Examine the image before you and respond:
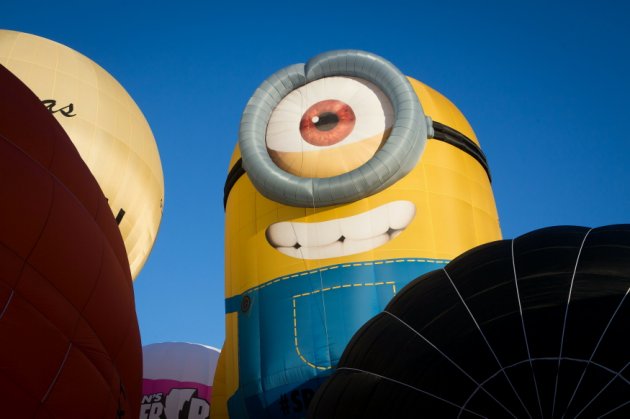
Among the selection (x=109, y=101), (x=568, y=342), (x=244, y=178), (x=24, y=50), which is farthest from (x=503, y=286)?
(x=24, y=50)

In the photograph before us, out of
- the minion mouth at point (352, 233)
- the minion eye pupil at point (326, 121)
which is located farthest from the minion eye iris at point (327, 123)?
the minion mouth at point (352, 233)

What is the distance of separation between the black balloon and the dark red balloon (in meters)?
1.78

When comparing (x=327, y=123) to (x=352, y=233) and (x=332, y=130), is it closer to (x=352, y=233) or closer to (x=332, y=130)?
(x=332, y=130)

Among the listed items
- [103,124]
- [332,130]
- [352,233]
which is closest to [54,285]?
[352,233]

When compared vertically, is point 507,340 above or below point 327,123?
below

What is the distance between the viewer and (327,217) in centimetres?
818

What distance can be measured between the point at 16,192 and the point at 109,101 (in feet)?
20.0

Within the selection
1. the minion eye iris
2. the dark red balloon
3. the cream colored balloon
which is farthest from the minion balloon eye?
the dark red balloon

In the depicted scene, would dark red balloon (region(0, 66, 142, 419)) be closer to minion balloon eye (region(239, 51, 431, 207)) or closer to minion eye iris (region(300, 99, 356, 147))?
minion balloon eye (region(239, 51, 431, 207))

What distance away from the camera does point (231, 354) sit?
8.46 meters

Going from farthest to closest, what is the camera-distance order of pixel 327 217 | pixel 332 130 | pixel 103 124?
pixel 103 124
pixel 332 130
pixel 327 217

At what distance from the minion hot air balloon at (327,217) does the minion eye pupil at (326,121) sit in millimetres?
14

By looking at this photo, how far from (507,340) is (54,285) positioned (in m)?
2.86

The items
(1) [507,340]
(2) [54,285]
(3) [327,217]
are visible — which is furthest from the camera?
(3) [327,217]
